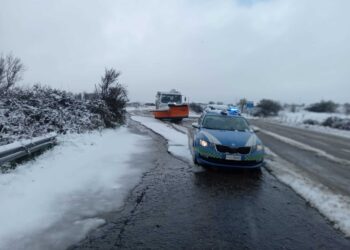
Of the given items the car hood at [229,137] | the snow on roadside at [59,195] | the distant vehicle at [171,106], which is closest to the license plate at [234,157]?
the car hood at [229,137]

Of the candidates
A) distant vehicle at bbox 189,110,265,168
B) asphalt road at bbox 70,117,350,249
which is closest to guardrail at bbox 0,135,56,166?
asphalt road at bbox 70,117,350,249

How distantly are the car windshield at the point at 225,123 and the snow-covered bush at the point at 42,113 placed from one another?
5.57 m

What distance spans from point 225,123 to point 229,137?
1.73 m

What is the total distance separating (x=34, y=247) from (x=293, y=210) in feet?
14.4

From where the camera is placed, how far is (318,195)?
22.9 feet

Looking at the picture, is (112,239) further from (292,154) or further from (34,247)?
(292,154)

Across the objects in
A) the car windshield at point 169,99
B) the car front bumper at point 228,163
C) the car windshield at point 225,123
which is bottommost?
the car front bumper at point 228,163

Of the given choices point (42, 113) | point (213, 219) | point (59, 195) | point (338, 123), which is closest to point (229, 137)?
point (213, 219)

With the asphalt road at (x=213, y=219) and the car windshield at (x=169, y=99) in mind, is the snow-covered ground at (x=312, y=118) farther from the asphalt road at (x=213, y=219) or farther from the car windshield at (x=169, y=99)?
the asphalt road at (x=213, y=219)

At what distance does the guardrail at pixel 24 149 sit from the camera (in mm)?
7104

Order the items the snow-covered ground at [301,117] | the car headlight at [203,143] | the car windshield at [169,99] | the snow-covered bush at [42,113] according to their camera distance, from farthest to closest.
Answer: the snow-covered ground at [301,117] < the car windshield at [169,99] < the snow-covered bush at [42,113] < the car headlight at [203,143]

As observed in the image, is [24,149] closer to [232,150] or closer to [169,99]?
[232,150]

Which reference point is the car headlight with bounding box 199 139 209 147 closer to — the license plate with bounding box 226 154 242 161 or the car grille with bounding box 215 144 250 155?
the car grille with bounding box 215 144 250 155

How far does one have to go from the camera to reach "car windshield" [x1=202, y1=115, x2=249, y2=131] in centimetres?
1080
